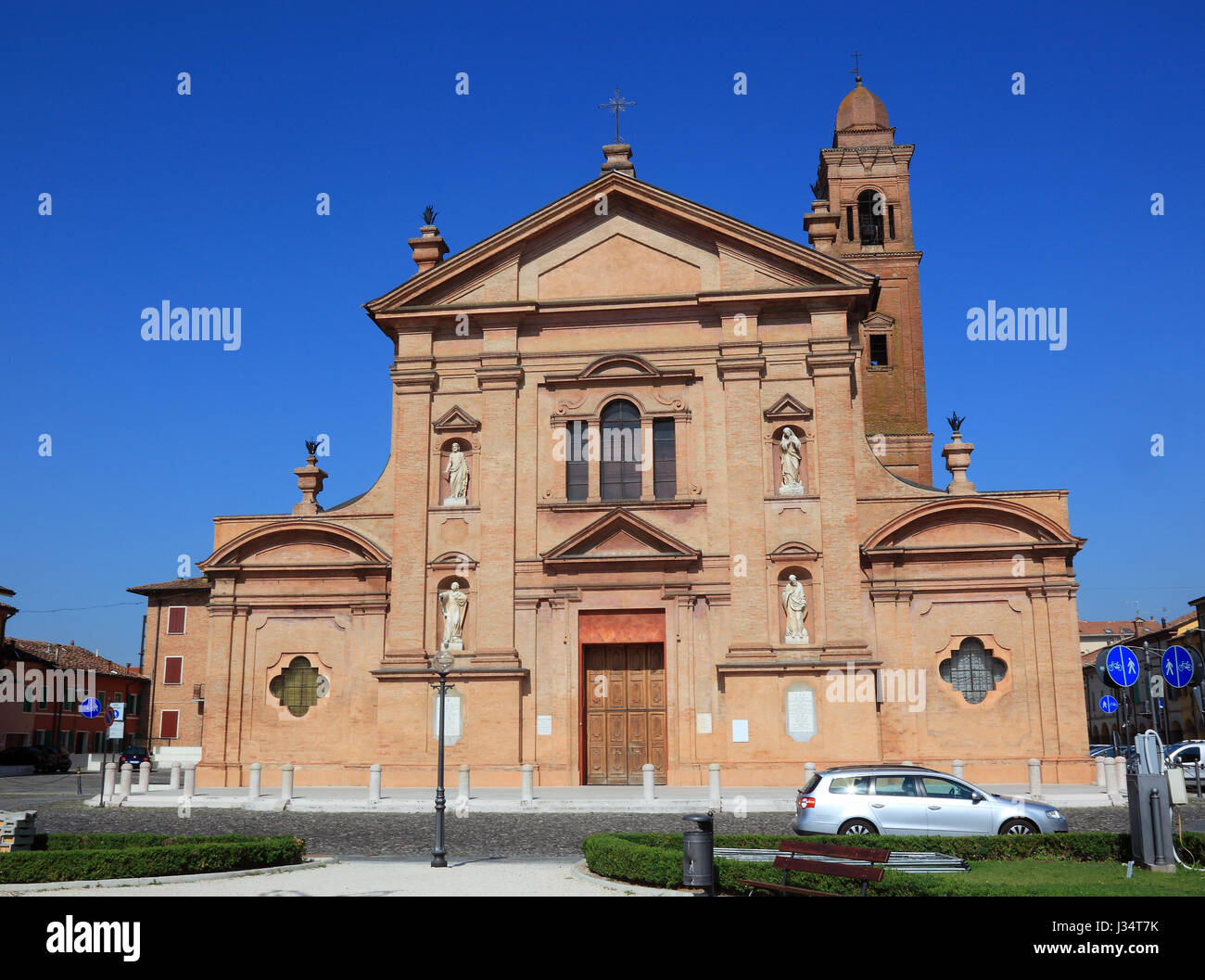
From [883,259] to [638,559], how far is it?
1671 centimetres

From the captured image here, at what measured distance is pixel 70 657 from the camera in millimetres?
69312

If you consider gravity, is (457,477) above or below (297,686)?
above

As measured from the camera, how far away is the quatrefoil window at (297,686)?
30844 millimetres

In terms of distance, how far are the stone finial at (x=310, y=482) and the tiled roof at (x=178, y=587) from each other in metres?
23.5

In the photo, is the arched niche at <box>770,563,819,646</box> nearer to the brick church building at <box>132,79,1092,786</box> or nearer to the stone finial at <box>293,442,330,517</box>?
the brick church building at <box>132,79,1092,786</box>

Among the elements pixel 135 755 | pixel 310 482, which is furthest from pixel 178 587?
pixel 310 482

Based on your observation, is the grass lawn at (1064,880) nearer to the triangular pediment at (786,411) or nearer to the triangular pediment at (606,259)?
the triangular pediment at (786,411)

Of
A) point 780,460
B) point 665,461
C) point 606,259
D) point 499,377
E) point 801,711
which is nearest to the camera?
point 801,711

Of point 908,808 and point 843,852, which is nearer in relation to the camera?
point 843,852

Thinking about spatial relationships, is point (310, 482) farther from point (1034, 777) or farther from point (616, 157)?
point (1034, 777)

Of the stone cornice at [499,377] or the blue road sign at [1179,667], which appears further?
the stone cornice at [499,377]

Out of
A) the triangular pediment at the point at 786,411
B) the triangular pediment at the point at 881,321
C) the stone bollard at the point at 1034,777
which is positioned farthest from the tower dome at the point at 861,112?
the stone bollard at the point at 1034,777

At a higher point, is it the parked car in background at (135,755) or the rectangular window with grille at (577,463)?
the rectangular window with grille at (577,463)
